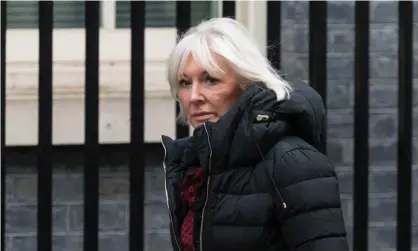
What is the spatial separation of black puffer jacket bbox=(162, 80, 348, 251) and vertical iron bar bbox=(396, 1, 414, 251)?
3.78 ft

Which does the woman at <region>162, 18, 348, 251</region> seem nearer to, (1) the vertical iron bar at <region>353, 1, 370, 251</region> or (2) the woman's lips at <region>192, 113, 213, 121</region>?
(2) the woman's lips at <region>192, 113, 213, 121</region>

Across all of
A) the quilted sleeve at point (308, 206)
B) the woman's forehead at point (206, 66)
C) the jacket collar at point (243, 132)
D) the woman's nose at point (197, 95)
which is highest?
the woman's forehead at point (206, 66)

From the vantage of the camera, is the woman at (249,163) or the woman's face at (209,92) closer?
the woman at (249,163)

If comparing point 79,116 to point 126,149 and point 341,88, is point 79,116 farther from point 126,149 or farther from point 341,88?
point 341,88

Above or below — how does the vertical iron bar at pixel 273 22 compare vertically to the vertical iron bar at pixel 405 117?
above

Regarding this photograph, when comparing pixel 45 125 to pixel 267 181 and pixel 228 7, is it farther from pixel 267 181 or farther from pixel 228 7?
pixel 267 181

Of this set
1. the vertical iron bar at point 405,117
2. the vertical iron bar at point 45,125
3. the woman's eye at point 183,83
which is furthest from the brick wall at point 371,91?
the woman's eye at point 183,83

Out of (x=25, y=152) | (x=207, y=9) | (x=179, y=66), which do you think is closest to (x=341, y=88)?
(x=207, y=9)

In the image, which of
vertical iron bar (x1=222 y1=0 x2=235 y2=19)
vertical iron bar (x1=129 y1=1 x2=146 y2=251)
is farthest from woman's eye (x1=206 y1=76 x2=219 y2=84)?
vertical iron bar (x1=222 y1=0 x2=235 y2=19)

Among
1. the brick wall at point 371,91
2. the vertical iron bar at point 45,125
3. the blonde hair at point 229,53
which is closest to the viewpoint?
the blonde hair at point 229,53

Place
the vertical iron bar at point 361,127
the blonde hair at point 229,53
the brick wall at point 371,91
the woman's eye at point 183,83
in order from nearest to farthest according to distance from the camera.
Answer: the blonde hair at point 229,53 → the woman's eye at point 183,83 → the vertical iron bar at point 361,127 → the brick wall at point 371,91

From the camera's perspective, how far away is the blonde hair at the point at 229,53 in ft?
8.16

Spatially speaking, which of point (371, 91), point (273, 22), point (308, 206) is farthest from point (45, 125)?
point (371, 91)

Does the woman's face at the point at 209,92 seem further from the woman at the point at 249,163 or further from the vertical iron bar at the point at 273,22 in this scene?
the vertical iron bar at the point at 273,22
